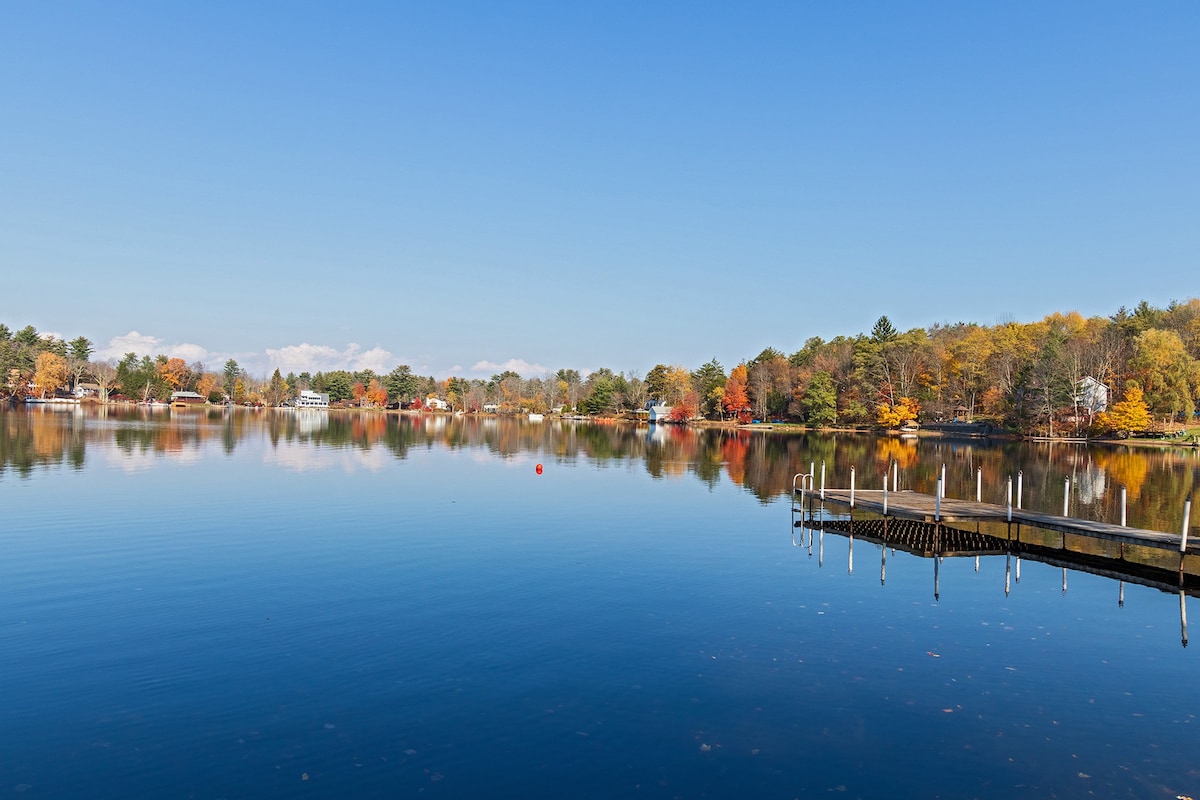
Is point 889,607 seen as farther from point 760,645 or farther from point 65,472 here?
point 65,472

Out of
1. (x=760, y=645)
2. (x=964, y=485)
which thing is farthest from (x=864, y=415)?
(x=760, y=645)

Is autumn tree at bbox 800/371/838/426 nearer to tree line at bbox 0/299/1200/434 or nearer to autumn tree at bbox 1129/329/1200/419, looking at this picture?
tree line at bbox 0/299/1200/434

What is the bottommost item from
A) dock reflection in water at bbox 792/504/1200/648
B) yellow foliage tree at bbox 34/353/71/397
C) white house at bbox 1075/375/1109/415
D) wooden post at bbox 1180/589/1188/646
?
wooden post at bbox 1180/589/1188/646

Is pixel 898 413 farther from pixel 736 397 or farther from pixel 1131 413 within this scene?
pixel 736 397

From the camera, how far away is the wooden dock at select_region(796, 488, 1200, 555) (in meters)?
24.5

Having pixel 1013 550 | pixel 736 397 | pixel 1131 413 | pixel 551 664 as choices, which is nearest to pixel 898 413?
pixel 1131 413

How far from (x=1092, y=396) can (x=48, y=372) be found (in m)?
215

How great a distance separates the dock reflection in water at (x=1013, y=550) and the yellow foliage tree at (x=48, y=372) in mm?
200588

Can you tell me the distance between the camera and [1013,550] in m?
28.5

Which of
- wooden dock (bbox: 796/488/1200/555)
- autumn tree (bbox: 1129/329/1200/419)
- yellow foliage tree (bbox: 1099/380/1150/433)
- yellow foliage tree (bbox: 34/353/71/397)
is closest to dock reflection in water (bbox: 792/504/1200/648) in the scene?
wooden dock (bbox: 796/488/1200/555)

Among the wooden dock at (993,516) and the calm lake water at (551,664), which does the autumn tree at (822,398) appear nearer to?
the wooden dock at (993,516)

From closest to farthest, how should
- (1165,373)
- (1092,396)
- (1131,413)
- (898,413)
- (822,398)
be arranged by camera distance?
(1131,413) < (1165,373) < (1092,396) < (898,413) < (822,398)

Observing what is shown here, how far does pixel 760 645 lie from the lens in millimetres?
16859

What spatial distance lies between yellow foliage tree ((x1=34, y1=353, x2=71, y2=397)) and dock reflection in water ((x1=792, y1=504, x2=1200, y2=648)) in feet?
658
